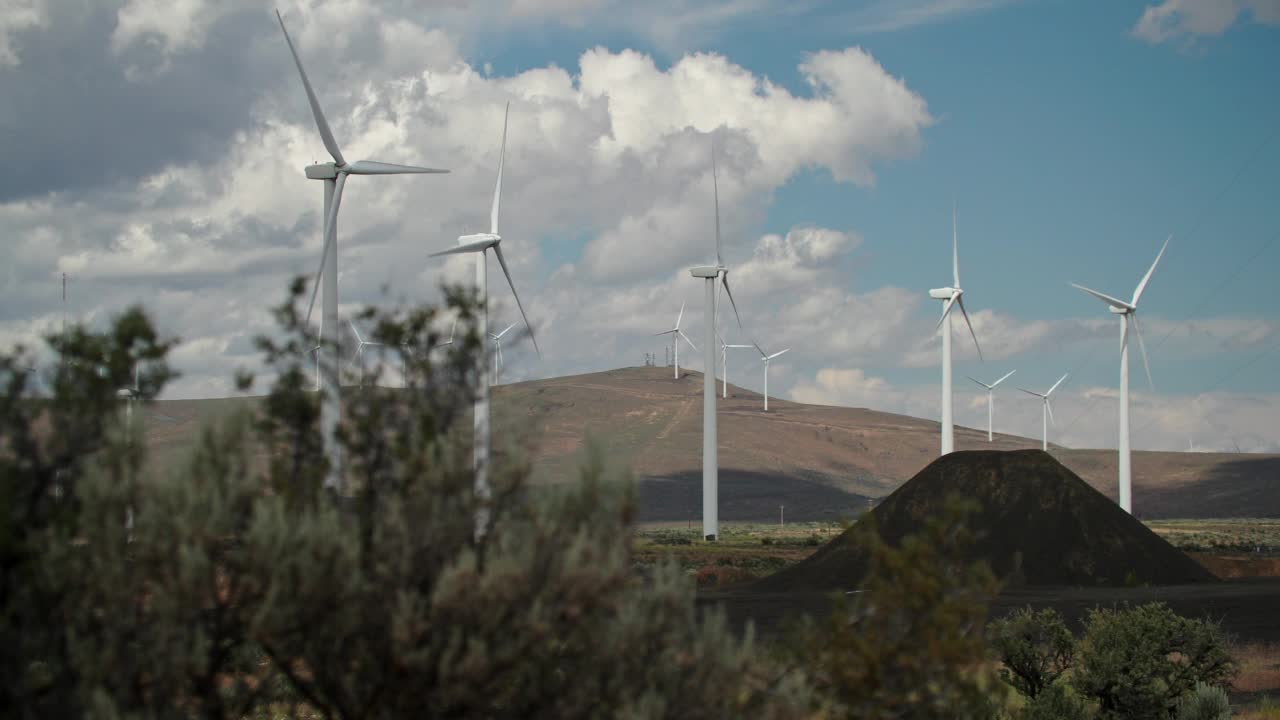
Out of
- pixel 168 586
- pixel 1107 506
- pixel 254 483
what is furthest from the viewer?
pixel 1107 506

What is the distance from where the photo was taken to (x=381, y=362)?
12.5 m

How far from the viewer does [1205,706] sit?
1045 inches

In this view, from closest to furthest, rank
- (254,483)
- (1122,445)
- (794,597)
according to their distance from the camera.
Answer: (254,483) < (794,597) < (1122,445)

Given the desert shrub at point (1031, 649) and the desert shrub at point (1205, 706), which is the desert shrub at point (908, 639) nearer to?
the desert shrub at point (1031, 649)

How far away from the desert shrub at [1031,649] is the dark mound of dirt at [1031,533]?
26.1 metres

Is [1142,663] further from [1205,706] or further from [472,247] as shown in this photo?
[472,247]

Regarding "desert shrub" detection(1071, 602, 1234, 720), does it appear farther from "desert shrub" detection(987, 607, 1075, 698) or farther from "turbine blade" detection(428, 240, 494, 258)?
"turbine blade" detection(428, 240, 494, 258)

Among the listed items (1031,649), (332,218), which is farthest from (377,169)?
(1031,649)

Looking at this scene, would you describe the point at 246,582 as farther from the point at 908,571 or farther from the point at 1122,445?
the point at 1122,445

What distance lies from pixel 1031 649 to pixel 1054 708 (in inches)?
158

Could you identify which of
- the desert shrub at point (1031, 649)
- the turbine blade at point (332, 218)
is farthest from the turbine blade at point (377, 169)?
the desert shrub at point (1031, 649)

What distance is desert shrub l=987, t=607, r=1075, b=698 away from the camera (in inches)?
1120

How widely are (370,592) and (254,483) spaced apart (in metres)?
1.50

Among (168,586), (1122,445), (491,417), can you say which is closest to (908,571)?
(491,417)
